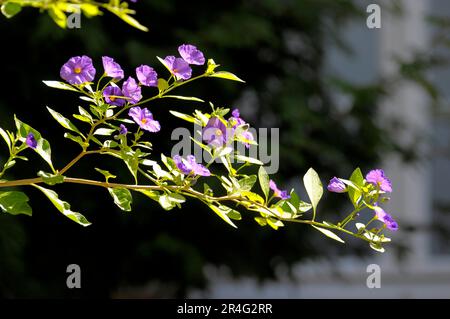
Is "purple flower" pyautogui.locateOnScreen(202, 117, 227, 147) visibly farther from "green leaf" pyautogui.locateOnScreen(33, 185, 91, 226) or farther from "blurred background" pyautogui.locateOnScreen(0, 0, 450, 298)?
"blurred background" pyautogui.locateOnScreen(0, 0, 450, 298)

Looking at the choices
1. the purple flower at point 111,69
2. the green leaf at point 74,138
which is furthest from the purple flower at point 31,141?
the purple flower at point 111,69

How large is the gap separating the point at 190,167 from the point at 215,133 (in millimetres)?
78

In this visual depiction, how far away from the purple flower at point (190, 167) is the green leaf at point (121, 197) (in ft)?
0.33

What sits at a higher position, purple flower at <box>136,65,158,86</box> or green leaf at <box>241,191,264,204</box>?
purple flower at <box>136,65,158,86</box>

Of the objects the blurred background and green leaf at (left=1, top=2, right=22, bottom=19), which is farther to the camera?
the blurred background

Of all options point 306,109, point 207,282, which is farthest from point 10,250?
point 306,109

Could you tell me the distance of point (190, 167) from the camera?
4.32 feet

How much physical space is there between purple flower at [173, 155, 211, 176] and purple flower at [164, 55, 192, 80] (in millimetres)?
136

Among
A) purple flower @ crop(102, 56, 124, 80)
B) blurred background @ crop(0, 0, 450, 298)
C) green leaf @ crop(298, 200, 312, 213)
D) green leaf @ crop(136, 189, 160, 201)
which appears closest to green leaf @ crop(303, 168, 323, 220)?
green leaf @ crop(298, 200, 312, 213)

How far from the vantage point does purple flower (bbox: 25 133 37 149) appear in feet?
4.33

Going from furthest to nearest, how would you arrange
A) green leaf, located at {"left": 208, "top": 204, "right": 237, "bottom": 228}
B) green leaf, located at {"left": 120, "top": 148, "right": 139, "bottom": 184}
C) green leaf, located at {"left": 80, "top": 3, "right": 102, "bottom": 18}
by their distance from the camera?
1. green leaf, located at {"left": 120, "top": 148, "right": 139, "bottom": 184}
2. green leaf, located at {"left": 208, "top": 204, "right": 237, "bottom": 228}
3. green leaf, located at {"left": 80, "top": 3, "right": 102, "bottom": 18}

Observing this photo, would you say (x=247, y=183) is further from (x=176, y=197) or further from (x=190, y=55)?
(x=190, y=55)

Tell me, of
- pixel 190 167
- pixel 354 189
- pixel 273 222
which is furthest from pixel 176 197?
pixel 354 189

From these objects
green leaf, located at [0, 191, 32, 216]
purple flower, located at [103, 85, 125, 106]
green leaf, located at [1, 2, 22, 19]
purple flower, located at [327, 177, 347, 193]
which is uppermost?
green leaf, located at [1, 2, 22, 19]
